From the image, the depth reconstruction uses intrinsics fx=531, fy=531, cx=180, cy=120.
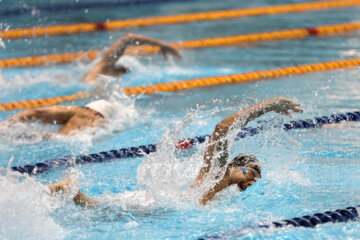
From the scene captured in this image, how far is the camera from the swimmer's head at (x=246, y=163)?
7.91ft

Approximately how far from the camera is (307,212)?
92.8 inches

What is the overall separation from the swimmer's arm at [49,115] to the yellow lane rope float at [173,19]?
7.43 ft

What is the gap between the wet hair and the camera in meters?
2.46

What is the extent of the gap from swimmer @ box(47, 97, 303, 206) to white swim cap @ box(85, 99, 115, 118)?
1117 millimetres

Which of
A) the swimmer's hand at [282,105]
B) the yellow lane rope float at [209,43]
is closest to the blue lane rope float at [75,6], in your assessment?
the yellow lane rope float at [209,43]

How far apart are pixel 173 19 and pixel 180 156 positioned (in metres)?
4.02

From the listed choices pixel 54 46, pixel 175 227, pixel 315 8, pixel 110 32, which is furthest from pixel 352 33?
pixel 175 227

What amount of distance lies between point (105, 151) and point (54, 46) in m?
2.70

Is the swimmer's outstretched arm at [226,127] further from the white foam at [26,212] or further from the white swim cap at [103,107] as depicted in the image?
the white swim cap at [103,107]

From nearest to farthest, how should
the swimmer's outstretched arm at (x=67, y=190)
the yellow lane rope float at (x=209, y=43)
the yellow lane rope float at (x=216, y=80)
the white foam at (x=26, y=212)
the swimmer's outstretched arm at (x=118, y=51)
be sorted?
the white foam at (x=26, y=212) < the swimmer's outstretched arm at (x=67, y=190) < the swimmer's outstretched arm at (x=118, y=51) < the yellow lane rope float at (x=216, y=80) < the yellow lane rope float at (x=209, y=43)

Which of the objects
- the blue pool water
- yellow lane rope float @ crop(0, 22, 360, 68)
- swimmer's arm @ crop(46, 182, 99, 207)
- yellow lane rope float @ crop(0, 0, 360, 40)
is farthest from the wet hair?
yellow lane rope float @ crop(0, 0, 360, 40)

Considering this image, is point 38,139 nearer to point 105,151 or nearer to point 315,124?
point 105,151

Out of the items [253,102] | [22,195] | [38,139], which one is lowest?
[38,139]

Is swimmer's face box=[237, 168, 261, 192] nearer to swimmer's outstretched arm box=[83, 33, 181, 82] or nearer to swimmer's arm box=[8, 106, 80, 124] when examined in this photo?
swimmer's arm box=[8, 106, 80, 124]
